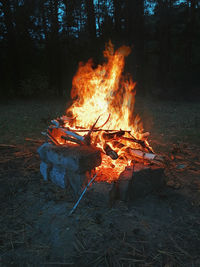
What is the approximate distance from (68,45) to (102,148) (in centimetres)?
1543

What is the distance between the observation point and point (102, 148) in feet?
12.6

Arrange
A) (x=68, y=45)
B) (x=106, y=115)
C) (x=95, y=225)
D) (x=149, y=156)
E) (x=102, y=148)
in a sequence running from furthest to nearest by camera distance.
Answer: (x=68, y=45) → (x=106, y=115) → (x=102, y=148) → (x=149, y=156) → (x=95, y=225)

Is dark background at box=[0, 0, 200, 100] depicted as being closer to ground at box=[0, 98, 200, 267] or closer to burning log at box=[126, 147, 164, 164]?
burning log at box=[126, 147, 164, 164]

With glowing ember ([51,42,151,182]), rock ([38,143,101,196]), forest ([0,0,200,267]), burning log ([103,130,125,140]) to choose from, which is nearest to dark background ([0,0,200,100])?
forest ([0,0,200,267])

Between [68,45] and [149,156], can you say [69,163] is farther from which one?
[68,45]

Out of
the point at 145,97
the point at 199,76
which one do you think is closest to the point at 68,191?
the point at 145,97

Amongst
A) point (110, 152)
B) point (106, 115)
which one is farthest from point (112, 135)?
point (106, 115)

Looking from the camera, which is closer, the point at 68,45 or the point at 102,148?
the point at 102,148

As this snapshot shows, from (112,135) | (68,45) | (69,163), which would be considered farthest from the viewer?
(68,45)

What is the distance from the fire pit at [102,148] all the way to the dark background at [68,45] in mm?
9804

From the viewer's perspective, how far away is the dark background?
14.6 m

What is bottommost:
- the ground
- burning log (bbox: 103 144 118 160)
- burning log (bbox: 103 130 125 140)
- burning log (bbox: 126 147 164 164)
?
the ground

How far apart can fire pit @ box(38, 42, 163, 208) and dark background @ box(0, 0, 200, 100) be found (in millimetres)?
9804

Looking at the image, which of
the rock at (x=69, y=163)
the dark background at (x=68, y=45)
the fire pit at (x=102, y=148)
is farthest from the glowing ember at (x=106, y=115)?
the dark background at (x=68, y=45)
